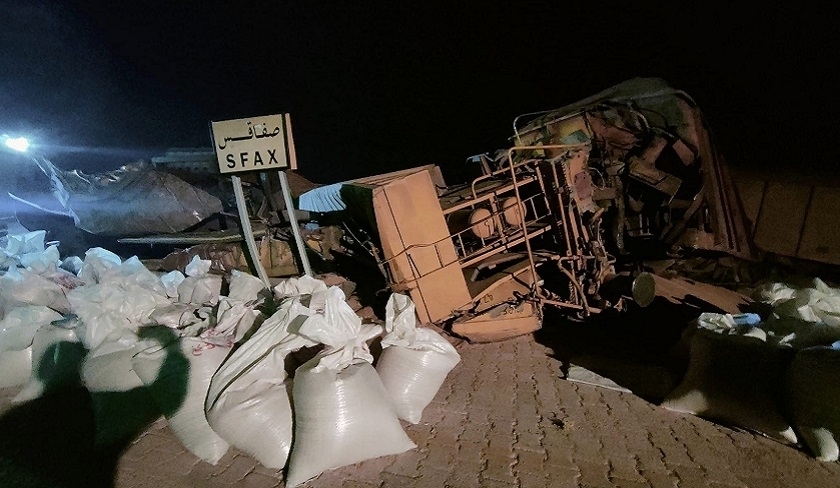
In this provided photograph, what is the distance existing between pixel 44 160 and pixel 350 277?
4.40 meters

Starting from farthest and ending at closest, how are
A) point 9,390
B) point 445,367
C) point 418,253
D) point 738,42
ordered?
1. point 738,42
2. point 418,253
3. point 9,390
4. point 445,367

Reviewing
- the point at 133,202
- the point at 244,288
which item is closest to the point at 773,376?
the point at 244,288

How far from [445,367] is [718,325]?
2113mm

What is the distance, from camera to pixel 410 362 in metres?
3.16

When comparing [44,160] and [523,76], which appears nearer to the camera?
[44,160]

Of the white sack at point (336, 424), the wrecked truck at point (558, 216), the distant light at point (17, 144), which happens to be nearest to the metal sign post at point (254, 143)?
the wrecked truck at point (558, 216)

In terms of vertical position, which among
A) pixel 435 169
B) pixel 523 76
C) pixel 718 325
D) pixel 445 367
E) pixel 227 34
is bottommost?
pixel 718 325

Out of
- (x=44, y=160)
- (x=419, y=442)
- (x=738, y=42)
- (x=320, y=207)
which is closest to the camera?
(x=419, y=442)

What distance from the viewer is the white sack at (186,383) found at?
278 centimetres

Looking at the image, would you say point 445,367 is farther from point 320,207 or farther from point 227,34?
point 227,34

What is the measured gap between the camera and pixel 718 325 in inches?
135

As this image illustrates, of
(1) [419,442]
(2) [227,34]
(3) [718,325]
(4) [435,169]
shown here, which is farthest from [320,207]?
(2) [227,34]

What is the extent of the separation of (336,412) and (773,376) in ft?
9.43

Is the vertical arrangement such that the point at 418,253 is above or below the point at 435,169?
below
